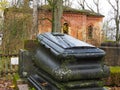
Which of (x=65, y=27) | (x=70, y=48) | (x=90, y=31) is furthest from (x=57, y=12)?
(x=90, y=31)

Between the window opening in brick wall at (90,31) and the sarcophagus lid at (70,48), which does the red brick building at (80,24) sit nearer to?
the window opening in brick wall at (90,31)

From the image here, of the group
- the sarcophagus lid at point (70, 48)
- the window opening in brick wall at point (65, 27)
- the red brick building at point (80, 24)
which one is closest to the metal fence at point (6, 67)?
the sarcophagus lid at point (70, 48)

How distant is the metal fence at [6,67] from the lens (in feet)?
41.4

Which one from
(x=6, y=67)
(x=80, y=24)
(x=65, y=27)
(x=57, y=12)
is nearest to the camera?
(x=6, y=67)

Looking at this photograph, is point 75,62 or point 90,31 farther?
point 90,31

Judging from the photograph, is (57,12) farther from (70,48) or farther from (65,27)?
(70,48)

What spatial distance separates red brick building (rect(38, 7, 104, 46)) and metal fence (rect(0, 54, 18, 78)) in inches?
798

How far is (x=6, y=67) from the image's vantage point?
12.9 meters

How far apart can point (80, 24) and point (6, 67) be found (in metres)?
24.0

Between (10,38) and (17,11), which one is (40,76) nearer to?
(10,38)

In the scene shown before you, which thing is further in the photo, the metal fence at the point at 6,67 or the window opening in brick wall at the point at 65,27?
the window opening in brick wall at the point at 65,27

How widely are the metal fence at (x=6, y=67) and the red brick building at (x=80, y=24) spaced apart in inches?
798

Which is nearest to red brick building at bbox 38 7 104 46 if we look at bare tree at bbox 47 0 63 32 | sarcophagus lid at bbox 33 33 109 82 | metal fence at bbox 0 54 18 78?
bare tree at bbox 47 0 63 32

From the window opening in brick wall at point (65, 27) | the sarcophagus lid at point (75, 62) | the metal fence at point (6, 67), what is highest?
the window opening in brick wall at point (65, 27)
